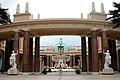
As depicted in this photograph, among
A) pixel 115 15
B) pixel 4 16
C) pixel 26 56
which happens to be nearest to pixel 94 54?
pixel 115 15

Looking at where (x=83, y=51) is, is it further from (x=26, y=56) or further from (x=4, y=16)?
Result: (x=4, y=16)

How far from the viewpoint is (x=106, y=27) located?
3553 centimetres

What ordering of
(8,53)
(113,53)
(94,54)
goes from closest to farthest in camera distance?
(94,54) < (113,53) < (8,53)

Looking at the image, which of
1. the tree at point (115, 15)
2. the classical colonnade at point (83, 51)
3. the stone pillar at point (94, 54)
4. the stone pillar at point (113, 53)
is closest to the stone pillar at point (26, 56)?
the classical colonnade at point (83, 51)

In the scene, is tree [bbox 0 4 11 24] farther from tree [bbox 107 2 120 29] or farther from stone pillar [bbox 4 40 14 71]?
tree [bbox 107 2 120 29]

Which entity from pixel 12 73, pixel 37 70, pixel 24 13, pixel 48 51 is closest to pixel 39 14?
pixel 24 13

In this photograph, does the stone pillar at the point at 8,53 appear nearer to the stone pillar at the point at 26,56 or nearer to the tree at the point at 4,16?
the stone pillar at the point at 26,56

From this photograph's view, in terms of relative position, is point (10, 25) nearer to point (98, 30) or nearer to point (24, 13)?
point (24, 13)

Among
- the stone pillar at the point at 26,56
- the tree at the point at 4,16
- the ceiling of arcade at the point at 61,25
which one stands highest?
the tree at the point at 4,16

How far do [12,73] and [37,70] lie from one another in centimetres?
1054

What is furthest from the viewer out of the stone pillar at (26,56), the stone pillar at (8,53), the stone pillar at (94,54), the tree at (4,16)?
the stone pillar at (8,53)

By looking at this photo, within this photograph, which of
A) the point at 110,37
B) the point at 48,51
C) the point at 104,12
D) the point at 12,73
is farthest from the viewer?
the point at 48,51

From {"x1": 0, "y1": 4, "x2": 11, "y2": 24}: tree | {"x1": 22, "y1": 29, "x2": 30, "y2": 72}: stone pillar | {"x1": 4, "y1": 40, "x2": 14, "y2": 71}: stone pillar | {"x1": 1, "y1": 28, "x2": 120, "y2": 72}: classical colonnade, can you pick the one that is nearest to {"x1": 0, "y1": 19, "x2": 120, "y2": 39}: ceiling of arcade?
{"x1": 1, "y1": 28, "x2": 120, "y2": 72}: classical colonnade

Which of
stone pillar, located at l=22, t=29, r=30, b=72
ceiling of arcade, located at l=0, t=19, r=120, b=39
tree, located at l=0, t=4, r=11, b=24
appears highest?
tree, located at l=0, t=4, r=11, b=24
